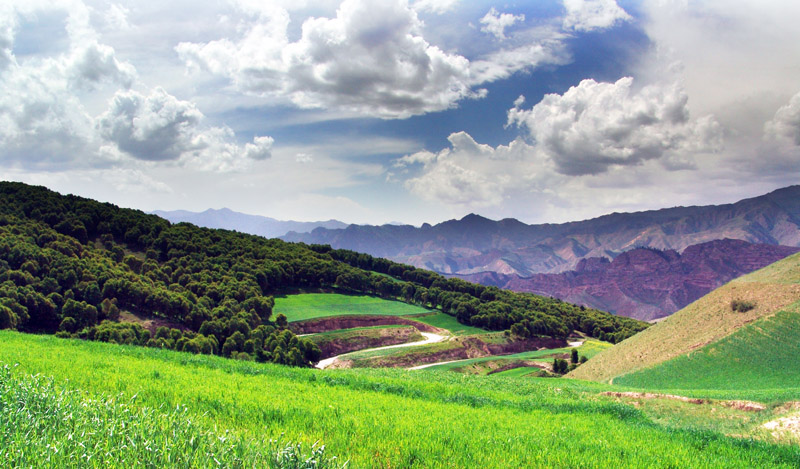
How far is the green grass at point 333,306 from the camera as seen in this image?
126 meters

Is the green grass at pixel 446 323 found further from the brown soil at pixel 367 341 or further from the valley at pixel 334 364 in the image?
the brown soil at pixel 367 341

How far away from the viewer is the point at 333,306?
136250 mm

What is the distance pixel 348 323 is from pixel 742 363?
94.5 m

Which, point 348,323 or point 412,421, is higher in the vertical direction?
point 412,421

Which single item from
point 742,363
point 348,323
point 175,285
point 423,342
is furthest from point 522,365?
point 175,285

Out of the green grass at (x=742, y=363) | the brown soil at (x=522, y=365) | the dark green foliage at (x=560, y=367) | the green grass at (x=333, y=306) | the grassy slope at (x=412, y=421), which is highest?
the grassy slope at (x=412, y=421)

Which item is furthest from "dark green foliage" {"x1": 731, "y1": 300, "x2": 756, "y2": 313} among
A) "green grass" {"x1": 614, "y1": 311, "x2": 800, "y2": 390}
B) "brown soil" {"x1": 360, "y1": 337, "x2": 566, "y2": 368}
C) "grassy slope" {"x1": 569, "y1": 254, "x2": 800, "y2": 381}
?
"brown soil" {"x1": 360, "y1": 337, "x2": 566, "y2": 368}

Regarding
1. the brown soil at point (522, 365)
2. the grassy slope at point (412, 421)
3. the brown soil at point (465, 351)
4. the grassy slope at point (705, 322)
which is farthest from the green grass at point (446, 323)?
the grassy slope at point (412, 421)

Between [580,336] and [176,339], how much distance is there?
12563cm

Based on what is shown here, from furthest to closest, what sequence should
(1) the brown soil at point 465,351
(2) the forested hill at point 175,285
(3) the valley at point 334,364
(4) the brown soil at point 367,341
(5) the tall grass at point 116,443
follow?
(4) the brown soil at point 367,341
(1) the brown soil at point 465,351
(2) the forested hill at point 175,285
(3) the valley at point 334,364
(5) the tall grass at point 116,443

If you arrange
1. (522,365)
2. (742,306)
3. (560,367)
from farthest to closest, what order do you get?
(522,365)
(560,367)
(742,306)

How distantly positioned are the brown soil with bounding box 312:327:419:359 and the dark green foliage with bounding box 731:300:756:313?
77.5 meters

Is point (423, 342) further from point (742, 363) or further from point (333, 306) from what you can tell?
point (742, 363)

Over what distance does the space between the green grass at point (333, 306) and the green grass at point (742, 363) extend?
8979 cm
